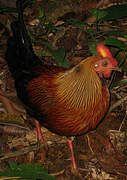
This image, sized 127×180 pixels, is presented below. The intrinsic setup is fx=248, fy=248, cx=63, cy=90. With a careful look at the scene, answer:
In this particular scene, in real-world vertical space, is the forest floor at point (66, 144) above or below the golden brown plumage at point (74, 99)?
below

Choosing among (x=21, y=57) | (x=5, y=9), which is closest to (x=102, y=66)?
(x=21, y=57)

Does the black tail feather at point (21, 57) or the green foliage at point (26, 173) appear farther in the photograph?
the black tail feather at point (21, 57)

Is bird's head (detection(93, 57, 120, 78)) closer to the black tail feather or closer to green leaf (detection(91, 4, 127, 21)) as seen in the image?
the black tail feather

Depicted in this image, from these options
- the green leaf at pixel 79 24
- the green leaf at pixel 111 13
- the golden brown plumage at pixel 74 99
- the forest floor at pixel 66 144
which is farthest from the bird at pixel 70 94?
the green leaf at pixel 79 24

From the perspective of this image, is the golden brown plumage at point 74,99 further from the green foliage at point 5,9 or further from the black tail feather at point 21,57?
the green foliage at point 5,9

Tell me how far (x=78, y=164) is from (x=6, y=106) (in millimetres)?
1593

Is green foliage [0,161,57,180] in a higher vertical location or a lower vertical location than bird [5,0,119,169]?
lower

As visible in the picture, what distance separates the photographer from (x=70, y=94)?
3.06 m

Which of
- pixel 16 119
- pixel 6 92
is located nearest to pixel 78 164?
pixel 16 119

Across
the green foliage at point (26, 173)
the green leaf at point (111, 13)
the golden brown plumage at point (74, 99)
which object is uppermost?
the green leaf at point (111, 13)

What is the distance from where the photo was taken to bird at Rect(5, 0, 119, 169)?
3.01 meters

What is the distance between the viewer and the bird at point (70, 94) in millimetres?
3014

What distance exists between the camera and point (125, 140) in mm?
4051

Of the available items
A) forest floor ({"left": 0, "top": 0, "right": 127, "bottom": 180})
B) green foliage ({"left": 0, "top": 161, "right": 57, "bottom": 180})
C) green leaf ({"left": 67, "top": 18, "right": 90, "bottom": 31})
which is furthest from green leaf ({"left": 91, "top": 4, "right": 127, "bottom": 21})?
green foliage ({"left": 0, "top": 161, "right": 57, "bottom": 180})
